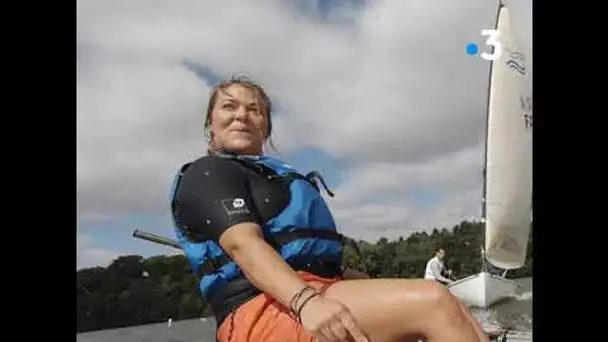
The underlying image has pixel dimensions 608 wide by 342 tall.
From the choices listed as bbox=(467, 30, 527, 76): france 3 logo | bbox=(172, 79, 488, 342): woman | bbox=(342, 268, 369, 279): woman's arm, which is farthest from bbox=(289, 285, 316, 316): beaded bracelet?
bbox=(467, 30, 527, 76): france 3 logo

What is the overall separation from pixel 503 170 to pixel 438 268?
32 cm

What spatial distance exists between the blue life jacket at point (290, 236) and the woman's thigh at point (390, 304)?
0.09m

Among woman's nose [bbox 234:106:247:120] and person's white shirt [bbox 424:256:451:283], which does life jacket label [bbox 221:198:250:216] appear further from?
person's white shirt [bbox 424:256:451:283]

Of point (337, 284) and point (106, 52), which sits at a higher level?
point (106, 52)

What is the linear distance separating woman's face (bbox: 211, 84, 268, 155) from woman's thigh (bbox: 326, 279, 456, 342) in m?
0.41

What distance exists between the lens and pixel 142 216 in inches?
86.4

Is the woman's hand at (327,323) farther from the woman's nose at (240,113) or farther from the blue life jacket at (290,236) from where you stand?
the woman's nose at (240,113)

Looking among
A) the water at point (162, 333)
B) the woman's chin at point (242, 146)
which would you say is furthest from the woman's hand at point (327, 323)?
the woman's chin at point (242, 146)

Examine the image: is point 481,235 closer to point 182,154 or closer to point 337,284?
point 337,284

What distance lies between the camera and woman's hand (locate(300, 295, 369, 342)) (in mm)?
2164
